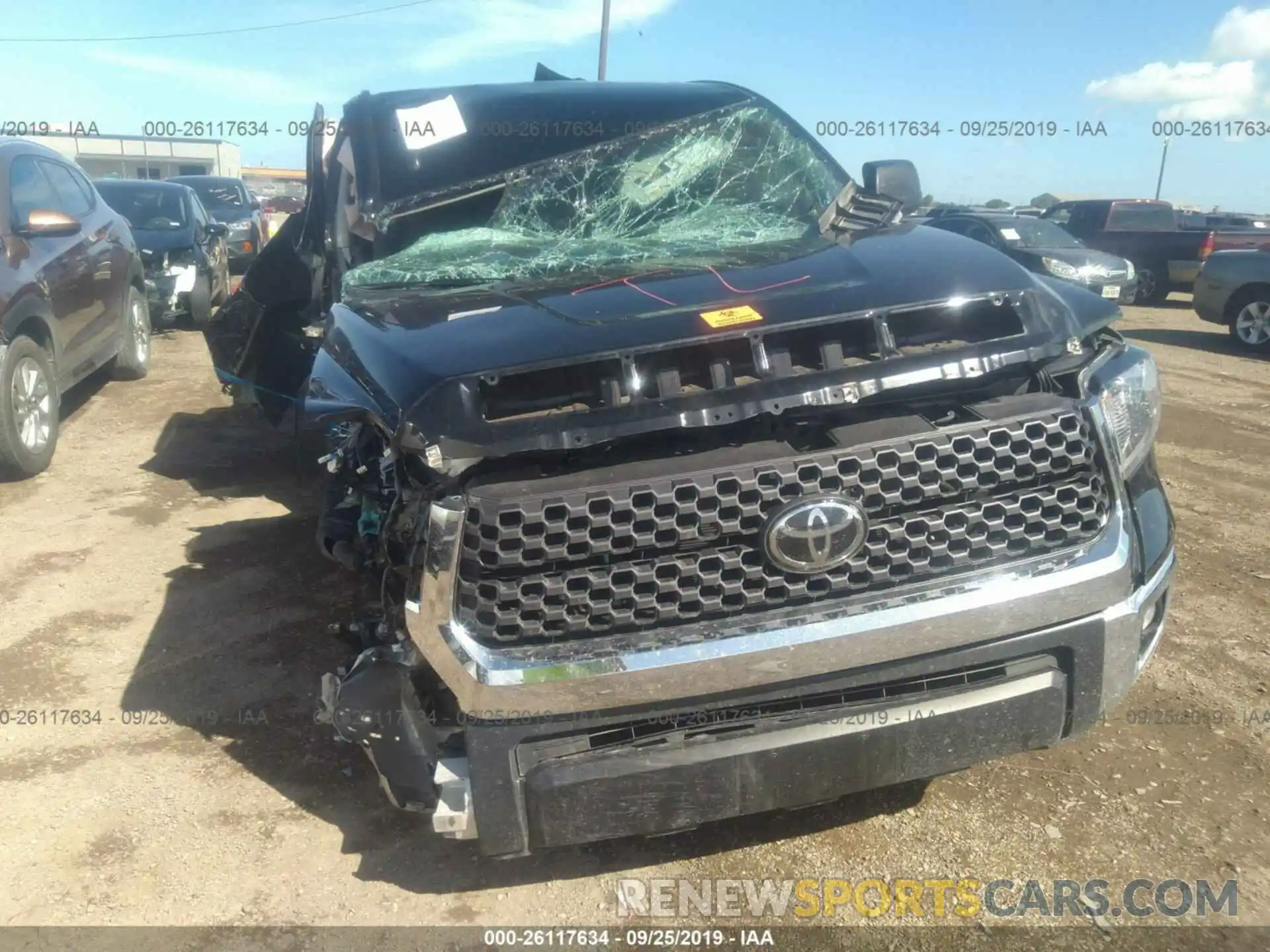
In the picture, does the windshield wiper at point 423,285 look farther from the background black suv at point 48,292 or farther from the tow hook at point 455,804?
the background black suv at point 48,292

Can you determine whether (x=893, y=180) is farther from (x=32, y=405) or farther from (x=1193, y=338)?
(x=1193, y=338)

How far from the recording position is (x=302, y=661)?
3.59 m

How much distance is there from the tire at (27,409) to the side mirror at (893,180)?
4466 millimetres

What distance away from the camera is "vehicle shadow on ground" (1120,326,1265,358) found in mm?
10906

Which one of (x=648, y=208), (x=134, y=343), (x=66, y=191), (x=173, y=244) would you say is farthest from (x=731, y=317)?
(x=173, y=244)

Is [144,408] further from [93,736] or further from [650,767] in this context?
[650,767]

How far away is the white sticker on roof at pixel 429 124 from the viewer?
11.9ft

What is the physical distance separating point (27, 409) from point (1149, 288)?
15.6m

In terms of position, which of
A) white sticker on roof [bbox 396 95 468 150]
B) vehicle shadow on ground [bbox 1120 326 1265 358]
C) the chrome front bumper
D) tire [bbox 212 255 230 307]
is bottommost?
vehicle shadow on ground [bbox 1120 326 1265 358]

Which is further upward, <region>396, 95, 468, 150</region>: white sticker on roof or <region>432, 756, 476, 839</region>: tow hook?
<region>396, 95, 468, 150</region>: white sticker on roof

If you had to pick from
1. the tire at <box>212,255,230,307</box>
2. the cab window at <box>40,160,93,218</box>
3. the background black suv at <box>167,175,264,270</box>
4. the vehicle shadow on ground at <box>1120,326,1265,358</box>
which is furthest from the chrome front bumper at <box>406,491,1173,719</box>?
the background black suv at <box>167,175,264,270</box>

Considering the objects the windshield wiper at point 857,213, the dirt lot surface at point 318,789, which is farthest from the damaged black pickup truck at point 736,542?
the windshield wiper at point 857,213

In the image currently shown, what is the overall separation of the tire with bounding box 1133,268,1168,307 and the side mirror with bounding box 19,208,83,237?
48.8 ft

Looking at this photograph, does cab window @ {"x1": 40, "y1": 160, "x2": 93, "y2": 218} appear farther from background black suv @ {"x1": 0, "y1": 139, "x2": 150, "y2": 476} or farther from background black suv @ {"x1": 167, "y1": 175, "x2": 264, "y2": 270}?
background black suv @ {"x1": 167, "y1": 175, "x2": 264, "y2": 270}
